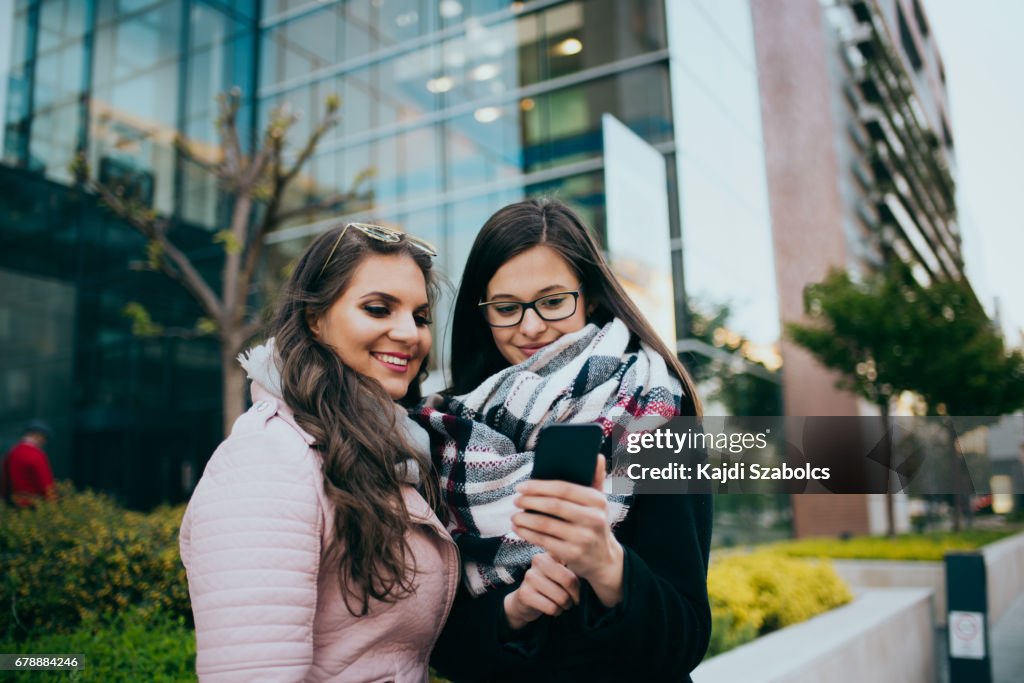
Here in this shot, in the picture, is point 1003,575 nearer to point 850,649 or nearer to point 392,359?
point 850,649

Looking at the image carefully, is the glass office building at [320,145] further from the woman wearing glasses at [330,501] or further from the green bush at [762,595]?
the woman wearing glasses at [330,501]

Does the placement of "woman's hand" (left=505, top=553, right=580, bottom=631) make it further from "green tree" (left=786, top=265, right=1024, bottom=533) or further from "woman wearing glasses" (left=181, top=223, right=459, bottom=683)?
"green tree" (left=786, top=265, right=1024, bottom=533)

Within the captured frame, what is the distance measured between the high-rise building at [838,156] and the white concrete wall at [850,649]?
10.2 m

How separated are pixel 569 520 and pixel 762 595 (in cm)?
479

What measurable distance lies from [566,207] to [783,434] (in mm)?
907

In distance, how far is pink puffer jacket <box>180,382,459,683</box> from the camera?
1.45 meters

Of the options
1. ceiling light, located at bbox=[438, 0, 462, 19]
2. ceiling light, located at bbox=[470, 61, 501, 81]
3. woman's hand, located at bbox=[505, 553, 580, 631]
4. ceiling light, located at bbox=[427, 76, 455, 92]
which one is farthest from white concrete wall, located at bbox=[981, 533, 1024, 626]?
ceiling light, located at bbox=[438, 0, 462, 19]

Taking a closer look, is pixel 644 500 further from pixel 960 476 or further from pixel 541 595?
pixel 960 476

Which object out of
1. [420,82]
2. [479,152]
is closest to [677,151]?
[479,152]

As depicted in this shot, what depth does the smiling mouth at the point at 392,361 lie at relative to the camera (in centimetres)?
192

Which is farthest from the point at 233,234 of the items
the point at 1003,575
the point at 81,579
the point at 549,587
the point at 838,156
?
the point at 838,156

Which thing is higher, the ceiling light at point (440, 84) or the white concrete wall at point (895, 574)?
the ceiling light at point (440, 84)

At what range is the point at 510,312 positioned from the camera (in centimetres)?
195

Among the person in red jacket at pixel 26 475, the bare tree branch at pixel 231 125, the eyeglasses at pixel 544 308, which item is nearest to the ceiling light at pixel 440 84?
the bare tree branch at pixel 231 125
